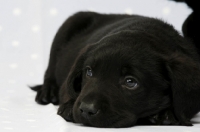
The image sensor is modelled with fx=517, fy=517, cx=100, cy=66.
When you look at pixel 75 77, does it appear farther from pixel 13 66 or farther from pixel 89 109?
pixel 13 66

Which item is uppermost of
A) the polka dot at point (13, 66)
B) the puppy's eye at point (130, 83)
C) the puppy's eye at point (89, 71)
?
the puppy's eye at point (130, 83)

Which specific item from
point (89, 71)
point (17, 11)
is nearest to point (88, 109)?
point (89, 71)

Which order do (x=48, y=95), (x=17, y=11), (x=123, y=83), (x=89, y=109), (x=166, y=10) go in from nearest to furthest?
(x=89, y=109) < (x=123, y=83) < (x=48, y=95) < (x=166, y=10) < (x=17, y=11)

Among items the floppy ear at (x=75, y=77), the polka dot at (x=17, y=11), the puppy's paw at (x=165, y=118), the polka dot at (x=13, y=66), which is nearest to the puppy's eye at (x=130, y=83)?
the puppy's paw at (x=165, y=118)

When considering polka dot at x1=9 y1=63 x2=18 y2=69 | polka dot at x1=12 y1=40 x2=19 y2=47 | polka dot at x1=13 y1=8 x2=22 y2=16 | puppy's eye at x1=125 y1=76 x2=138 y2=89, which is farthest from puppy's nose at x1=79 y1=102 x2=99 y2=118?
polka dot at x1=13 y1=8 x2=22 y2=16

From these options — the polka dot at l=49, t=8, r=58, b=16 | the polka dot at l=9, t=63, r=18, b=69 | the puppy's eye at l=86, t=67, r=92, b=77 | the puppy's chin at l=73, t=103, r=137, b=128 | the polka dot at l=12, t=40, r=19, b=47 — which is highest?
the puppy's eye at l=86, t=67, r=92, b=77

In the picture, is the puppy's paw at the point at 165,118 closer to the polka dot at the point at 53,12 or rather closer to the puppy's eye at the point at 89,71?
the puppy's eye at the point at 89,71

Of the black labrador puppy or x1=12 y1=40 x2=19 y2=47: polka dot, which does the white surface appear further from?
the black labrador puppy
